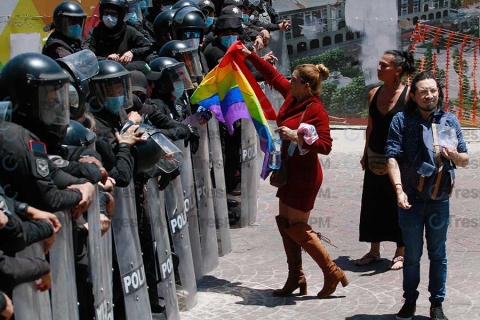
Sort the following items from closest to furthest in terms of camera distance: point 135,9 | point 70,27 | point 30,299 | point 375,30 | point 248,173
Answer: point 30,299, point 70,27, point 248,173, point 135,9, point 375,30

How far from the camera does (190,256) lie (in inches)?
308

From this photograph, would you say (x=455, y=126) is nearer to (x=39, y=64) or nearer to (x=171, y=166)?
(x=171, y=166)

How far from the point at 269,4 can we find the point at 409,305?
8.68 metres

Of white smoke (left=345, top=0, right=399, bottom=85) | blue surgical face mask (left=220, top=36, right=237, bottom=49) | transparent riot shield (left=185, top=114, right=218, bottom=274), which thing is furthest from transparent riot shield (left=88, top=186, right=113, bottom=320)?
white smoke (left=345, top=0, right=399, bottom=85)

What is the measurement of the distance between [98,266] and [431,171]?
103 inches

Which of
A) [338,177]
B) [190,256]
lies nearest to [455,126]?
[190,256]

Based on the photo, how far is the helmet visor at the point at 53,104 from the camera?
16.8ft

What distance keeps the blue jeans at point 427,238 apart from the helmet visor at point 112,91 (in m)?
2.19

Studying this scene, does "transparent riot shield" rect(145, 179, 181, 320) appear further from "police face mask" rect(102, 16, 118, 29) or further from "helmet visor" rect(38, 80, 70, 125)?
"police face mask" rect(102, 16, 118, 29)

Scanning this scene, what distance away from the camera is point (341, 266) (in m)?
8.83

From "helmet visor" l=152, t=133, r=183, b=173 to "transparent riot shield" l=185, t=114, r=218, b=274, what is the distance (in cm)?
120

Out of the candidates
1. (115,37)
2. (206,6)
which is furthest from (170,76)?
(206,6)

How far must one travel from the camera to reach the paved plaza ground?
7586 millimetres

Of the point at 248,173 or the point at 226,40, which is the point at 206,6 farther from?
the point at 248,173
